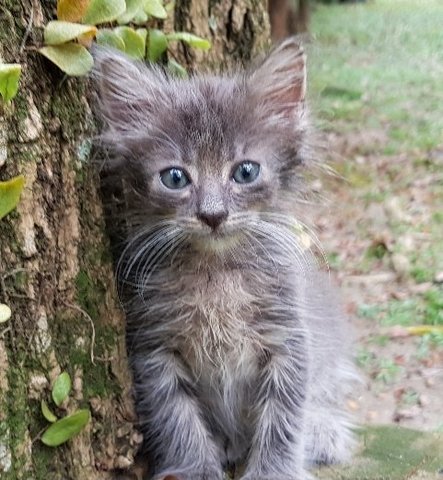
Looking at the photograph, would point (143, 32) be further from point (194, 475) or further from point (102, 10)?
point (194, 475)

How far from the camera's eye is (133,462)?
9.30 ft

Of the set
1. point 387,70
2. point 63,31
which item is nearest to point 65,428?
point 63,31

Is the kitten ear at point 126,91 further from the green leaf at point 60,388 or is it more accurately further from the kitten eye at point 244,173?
the green leaf at point 60,388

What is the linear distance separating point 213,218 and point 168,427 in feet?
2.75

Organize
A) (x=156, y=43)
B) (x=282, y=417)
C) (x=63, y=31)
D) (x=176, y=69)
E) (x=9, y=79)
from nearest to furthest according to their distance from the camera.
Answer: (x=9, y=79) < (x=63, y=31) < (x=282, y=417) < (x=156, y=43) < (x=176, y=69)

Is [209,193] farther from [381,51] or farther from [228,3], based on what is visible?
[381,51]

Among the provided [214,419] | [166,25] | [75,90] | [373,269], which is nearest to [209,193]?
[75,90]

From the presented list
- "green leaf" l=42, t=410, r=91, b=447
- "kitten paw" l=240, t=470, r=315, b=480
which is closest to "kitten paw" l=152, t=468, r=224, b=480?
"kitten paw" l=240, t=470, r=315, b=480

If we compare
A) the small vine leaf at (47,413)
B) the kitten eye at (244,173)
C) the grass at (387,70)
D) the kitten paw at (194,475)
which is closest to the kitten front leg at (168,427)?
the kitten paw at (194,475)

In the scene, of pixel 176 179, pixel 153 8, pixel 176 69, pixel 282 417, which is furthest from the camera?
pixel 176 69

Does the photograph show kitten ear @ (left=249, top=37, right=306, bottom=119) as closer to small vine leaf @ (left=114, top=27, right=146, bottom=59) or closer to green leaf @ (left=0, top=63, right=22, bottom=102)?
small vine leaf @ (left=114, top=27, right=146, bottom=59)

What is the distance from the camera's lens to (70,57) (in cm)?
233

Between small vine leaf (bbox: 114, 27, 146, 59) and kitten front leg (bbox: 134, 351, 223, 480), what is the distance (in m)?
1.11

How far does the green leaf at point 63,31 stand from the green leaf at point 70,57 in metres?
0.03
